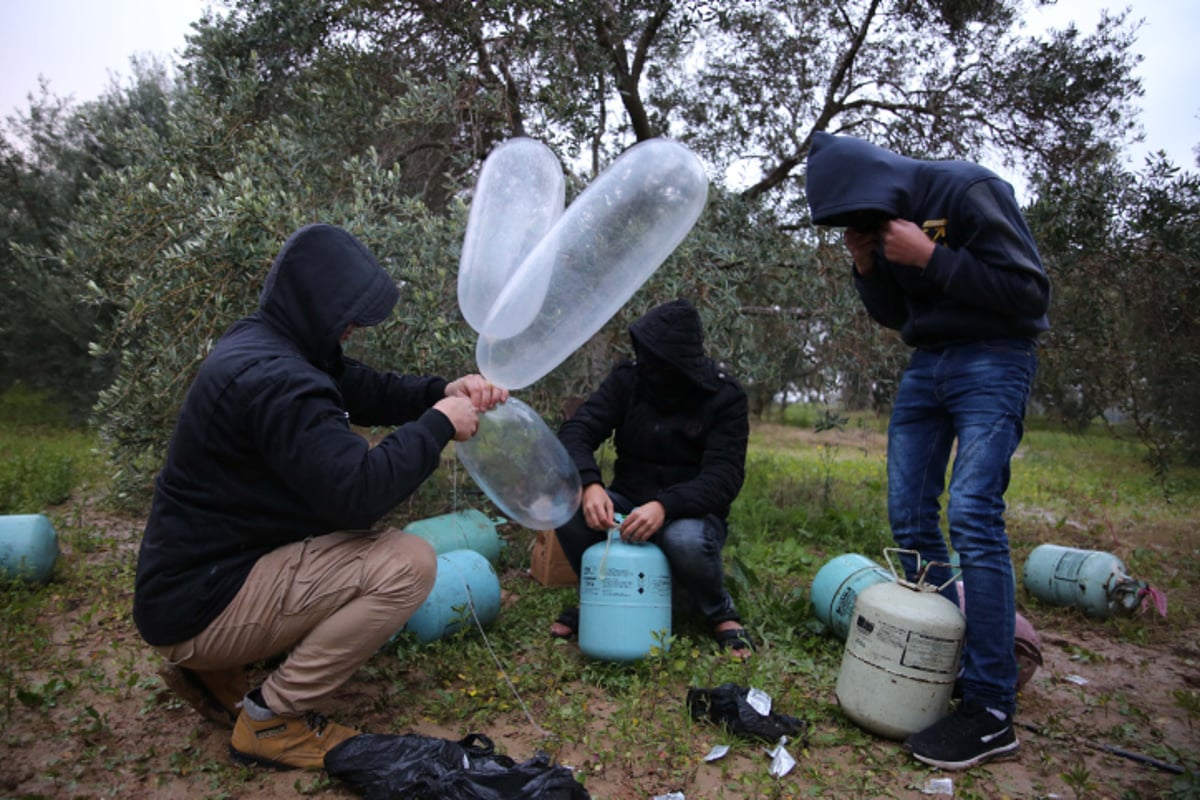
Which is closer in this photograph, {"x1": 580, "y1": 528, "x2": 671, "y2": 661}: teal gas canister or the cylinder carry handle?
the cylinder carry handle

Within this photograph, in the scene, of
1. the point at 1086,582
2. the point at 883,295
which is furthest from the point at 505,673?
the point at 1086,582

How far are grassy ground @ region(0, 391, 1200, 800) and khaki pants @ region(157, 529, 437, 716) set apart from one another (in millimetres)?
297

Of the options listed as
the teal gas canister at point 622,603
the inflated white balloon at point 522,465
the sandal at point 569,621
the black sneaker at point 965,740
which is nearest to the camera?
the black sneaker at point 965,740

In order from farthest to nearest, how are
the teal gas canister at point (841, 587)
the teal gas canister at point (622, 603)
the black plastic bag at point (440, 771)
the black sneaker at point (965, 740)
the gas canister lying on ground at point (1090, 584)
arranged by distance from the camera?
the gas canister lying on ground at point (1090, 584) → the teal gas canister at point (841, 587) → the teal gas canister at point (622, 603) → the black sneaker at point (965, 740) → the black plastic bag at point (440, 771)

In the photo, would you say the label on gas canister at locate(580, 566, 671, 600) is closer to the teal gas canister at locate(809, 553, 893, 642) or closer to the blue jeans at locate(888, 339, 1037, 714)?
the teal gas canister at locate(809, 553, 893, 642)

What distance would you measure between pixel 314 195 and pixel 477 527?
7.07 ft

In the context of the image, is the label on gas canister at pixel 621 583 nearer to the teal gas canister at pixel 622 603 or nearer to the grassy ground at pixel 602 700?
the teal gas canister at pixel 622 603

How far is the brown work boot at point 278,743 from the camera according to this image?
219 cm

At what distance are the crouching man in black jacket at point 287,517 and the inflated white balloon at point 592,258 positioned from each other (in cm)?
29

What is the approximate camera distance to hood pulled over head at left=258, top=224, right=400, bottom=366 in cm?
216

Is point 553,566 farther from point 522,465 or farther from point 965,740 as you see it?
point 965,740

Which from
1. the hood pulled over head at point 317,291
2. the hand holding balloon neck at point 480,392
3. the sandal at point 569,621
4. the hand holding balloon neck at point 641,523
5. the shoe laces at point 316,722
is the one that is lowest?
the shoe laces at point 316,722

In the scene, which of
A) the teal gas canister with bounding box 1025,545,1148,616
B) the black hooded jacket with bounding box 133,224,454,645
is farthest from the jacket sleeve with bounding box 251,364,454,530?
the teal gas canister with bounding box 1025,545,1148,616


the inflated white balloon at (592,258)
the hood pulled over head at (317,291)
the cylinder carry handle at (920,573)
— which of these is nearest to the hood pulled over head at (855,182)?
the inflated white balloon at (592,258)
